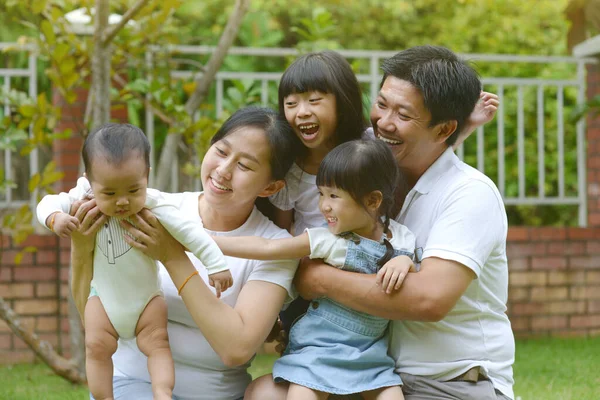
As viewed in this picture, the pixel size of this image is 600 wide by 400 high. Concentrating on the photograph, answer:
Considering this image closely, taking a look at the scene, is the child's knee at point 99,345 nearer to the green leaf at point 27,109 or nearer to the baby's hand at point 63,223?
the baby's hand at point 63,223

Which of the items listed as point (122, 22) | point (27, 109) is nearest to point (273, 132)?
point (122, 22)

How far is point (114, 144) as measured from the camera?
2.36 metres

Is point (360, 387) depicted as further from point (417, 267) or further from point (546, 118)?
point (546, 118)

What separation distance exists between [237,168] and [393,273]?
0.59 meters

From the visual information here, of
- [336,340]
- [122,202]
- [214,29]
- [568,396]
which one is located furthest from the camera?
[214,29]

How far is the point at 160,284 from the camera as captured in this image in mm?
2613

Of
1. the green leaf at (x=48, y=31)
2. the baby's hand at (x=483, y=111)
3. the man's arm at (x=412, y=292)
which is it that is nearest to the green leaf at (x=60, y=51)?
the green leaf at (x=48, y=31)

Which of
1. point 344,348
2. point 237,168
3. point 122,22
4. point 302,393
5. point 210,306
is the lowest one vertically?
point 302,393

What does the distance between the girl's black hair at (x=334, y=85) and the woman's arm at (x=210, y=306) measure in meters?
0.59

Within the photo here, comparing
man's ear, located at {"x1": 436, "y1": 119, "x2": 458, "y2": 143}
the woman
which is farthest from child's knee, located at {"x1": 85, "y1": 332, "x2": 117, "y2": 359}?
man's ear, located at {"x1": 436, "y1": 119, "x2": 458, "y2": 143}

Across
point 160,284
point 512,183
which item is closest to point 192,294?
point 160,284

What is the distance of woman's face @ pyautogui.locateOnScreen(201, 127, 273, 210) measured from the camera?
2633 mm

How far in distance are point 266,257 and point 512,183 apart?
271 inches

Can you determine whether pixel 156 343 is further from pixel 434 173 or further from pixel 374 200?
pixel 434 173
